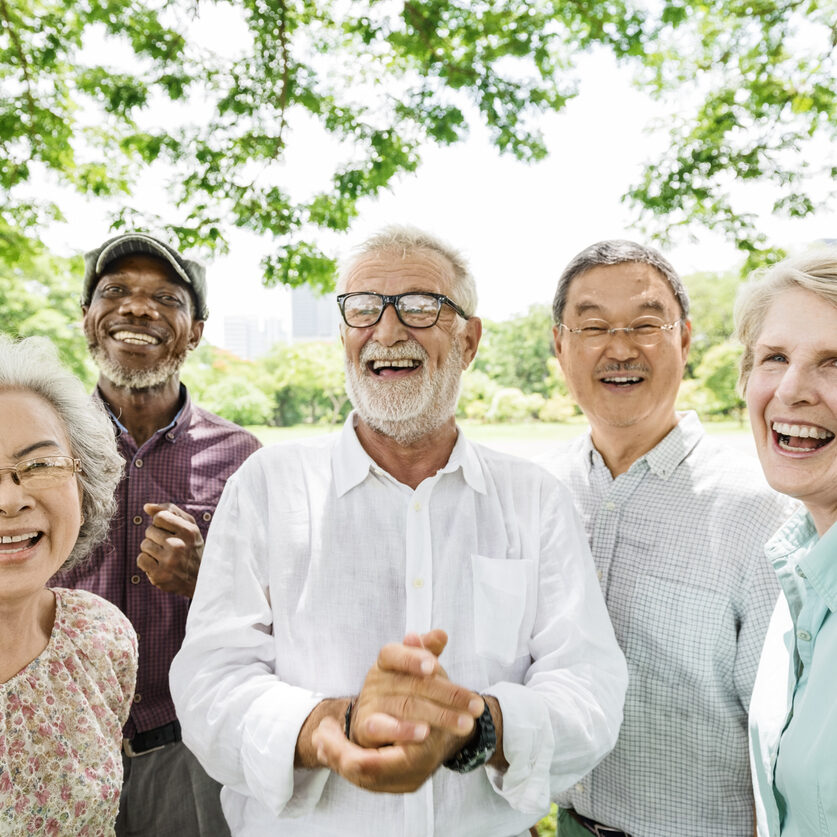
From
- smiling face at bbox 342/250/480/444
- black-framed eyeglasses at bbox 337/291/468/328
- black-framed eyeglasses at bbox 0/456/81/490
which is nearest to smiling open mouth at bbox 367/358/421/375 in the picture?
smiling face at bbox 342/250/480/444

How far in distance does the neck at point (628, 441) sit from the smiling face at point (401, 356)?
687 millimetres

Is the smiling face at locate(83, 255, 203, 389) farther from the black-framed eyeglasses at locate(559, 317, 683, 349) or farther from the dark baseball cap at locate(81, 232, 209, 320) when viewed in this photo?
the black-framed eyeglasses at locate(559, 317, 683, 349)

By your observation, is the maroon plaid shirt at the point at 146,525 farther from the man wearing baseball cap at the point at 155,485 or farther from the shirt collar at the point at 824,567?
the shirt collar at the point at 824,567

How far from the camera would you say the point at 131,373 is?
9.67 ft

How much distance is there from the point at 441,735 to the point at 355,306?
4.52ft

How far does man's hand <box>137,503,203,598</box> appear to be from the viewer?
2424 millimetres

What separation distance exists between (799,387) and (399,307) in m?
1.21

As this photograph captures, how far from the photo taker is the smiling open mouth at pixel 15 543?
69.6 inches

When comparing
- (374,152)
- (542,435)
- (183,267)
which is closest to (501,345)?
(542,435)

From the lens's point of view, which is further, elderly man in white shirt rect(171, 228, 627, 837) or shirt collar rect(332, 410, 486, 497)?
shirt collar rect(332, 410, 486, 497)

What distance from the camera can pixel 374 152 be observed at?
21.3 feet

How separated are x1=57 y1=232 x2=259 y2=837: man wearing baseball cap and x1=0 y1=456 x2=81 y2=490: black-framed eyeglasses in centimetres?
52

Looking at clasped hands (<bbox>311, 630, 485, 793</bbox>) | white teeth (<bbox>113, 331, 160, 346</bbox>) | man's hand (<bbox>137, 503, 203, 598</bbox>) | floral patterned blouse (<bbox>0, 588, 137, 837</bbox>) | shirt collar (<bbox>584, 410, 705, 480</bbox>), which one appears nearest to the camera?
clasped hands (<bbox>311, 630, 485, 793</bbox>)

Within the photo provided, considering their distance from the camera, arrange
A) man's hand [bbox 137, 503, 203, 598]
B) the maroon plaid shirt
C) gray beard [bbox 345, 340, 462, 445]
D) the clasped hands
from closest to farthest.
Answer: the clasped hands, gray beard [bbox 345, 340, 462, 445], man's hand [bbox 137, 503, 203, 598], the maroon plaid shirt
